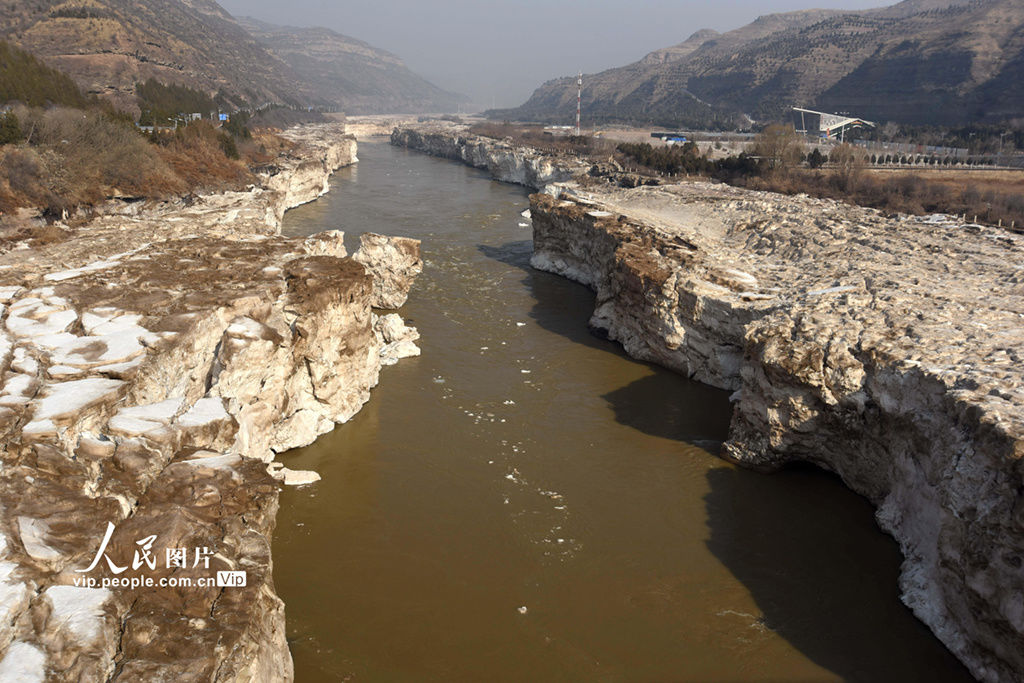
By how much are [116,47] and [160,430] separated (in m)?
70.1

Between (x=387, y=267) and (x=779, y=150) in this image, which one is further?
(x=779, y=150)

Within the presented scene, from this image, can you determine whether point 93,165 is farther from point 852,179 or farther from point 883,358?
point 852,179

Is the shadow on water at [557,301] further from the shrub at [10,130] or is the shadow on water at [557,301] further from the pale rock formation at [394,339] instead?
the shrub at [10,130]

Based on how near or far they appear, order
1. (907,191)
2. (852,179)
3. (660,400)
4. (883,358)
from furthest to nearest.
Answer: (852,179) → (907,191) → (660,400) → (883,358)

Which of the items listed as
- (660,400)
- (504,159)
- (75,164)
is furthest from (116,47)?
(660,400)

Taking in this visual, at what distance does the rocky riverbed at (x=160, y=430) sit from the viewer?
18.9 feet

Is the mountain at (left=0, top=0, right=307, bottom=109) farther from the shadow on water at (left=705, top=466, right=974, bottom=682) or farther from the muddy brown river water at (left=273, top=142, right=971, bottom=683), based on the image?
the shadow on water at (left=705, top=466, right=974, bottom=682)

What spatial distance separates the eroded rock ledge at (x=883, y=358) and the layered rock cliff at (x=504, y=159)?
27.8 meters

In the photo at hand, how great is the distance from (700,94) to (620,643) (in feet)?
443

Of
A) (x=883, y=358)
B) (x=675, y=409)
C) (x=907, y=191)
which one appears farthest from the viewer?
(x=907, y=191)

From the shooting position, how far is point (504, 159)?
58219 millimetres

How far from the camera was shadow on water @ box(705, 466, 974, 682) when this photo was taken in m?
8.62

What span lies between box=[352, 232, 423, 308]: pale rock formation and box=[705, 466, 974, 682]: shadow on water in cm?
1231

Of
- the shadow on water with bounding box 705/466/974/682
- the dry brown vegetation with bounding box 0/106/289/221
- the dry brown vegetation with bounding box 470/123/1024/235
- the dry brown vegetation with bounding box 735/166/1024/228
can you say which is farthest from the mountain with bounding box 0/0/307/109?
the shadow on water with bounding box 705/466/974/682
